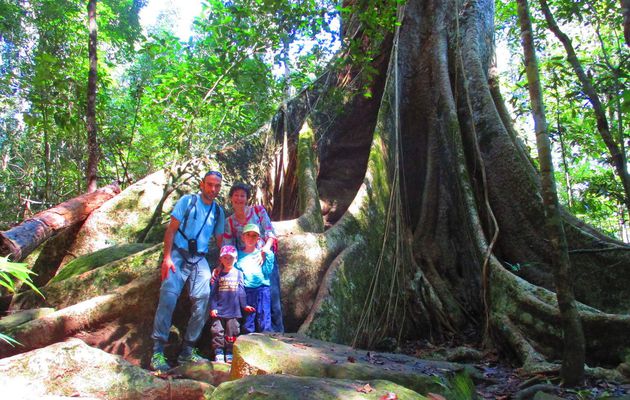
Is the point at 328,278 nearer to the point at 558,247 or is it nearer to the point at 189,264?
the point at 189,264

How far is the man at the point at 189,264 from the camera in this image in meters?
3.69

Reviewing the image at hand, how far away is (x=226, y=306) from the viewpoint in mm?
3797

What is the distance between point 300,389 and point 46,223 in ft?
11.6

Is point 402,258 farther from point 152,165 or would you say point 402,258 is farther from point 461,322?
point 152,165

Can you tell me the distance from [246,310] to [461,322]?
9.13 feet

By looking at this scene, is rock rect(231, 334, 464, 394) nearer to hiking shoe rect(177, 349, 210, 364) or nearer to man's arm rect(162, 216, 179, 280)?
hiking shoe rect(177, 349, 210, 364)

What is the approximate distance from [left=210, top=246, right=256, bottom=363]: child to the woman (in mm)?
262

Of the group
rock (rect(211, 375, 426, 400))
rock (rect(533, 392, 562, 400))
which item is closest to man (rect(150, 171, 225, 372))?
rock (rect(211, 375, 426, 400))

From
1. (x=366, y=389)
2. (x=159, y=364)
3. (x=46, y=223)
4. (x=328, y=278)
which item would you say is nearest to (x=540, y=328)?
(x=328, y=278)

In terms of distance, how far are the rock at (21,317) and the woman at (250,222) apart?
1.71 metres

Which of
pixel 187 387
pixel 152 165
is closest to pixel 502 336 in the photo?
pixel 187 387

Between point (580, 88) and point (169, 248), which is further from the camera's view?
point (580, 88)

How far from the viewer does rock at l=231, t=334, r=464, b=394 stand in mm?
2713

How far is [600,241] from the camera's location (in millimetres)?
5070
